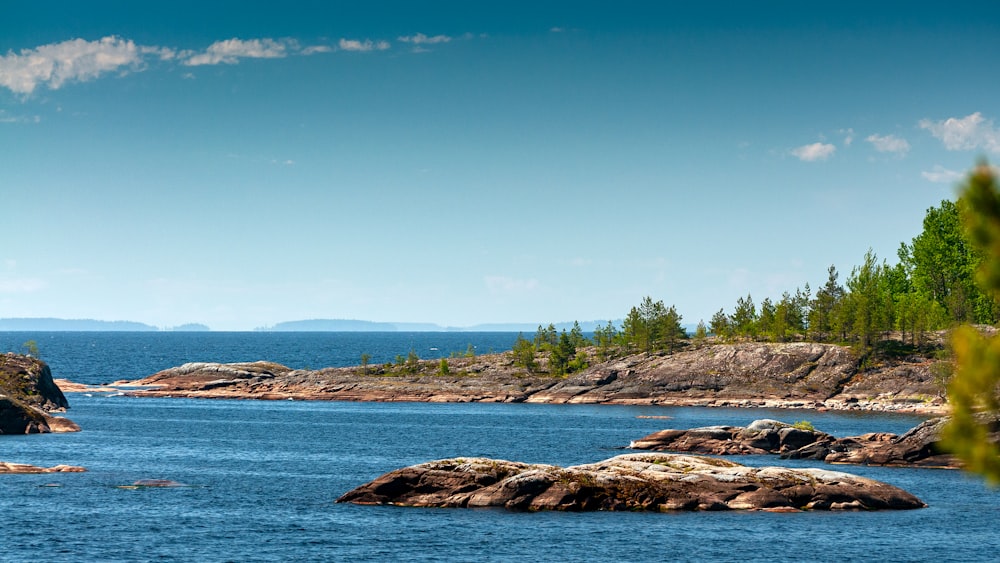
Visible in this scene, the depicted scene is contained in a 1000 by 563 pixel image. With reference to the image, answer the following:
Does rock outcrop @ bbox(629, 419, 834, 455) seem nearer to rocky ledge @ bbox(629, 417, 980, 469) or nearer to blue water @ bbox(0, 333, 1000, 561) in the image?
rocky ledge @ bbox(629, 417, 980, 469)

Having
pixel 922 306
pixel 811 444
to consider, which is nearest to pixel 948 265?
pixel 922 306

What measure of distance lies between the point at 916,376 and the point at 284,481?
11632cm

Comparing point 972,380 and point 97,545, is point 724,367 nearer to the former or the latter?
point 97,545

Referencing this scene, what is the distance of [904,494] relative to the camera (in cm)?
7456

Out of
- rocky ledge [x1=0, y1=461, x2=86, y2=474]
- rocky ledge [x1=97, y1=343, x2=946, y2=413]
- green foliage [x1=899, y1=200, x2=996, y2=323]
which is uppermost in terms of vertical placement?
green foliage [x1=899, y1=200, x2=996, y2=323]

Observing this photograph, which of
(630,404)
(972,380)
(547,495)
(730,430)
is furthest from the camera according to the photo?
(630,404)

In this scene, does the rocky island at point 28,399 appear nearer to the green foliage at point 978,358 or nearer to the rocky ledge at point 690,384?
the rocky ledge at point 690,384

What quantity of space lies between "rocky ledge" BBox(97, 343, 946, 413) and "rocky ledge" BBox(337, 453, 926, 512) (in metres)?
85.6

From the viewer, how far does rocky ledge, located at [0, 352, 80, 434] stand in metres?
117

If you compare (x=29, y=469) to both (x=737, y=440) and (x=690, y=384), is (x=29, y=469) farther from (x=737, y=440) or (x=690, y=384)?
(x=690, y=384)

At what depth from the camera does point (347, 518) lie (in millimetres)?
68750

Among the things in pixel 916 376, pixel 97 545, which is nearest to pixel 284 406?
pixel 916 376

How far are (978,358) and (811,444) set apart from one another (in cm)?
9240

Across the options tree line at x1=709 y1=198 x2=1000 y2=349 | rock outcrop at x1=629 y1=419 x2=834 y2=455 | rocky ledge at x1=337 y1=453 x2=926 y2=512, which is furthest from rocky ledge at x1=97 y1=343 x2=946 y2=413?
rocky ledge at x1=337 y1=453 x2=926 y2=512
